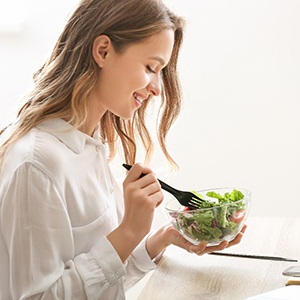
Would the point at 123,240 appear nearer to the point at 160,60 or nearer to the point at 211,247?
the point at 211,247

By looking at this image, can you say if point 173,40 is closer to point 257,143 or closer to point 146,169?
point 146,169

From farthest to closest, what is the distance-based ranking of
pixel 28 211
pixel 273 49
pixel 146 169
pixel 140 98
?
pixel 273 49, pixel 140 98, pixel 146 169, pixel 28 211

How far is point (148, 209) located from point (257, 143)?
51.5 inches

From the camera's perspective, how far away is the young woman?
1338mm

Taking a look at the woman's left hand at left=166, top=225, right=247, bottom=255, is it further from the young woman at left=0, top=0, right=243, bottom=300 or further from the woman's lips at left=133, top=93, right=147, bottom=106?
the woman's lips at left=133, top=93, right=147, bottom=106

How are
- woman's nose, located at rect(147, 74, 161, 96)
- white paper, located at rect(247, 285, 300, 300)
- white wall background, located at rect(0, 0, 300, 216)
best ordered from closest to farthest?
1. white paper, located at rect(247, 285, 300, 300)
2. woman's nose, located at rect(147, 74, 161, 96)
3. white wall background, located at rect(0, 0, 300, 216)

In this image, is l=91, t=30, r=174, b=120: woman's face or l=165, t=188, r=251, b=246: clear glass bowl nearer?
l=165, t=188, r=251, b=246: clear glass bowl

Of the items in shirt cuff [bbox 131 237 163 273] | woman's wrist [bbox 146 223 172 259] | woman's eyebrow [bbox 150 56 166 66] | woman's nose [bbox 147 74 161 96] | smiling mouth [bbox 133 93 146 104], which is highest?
woman's eyebrow [bbox 150 56 166 66]

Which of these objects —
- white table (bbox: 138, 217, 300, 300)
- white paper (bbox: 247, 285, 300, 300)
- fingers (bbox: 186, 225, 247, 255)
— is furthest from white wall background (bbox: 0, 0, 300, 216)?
white paper (bbox: 247, 285, 300, 300)

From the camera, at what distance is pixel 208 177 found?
2715mm

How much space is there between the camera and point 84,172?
150 centimetres

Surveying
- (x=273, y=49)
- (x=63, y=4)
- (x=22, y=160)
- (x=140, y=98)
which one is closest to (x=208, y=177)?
(x=273, y=49)

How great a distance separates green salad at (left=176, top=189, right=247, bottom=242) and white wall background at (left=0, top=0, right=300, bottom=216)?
124 cm

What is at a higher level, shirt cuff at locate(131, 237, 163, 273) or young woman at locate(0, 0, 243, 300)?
young woman at locate(0, 0, 243, 300)
